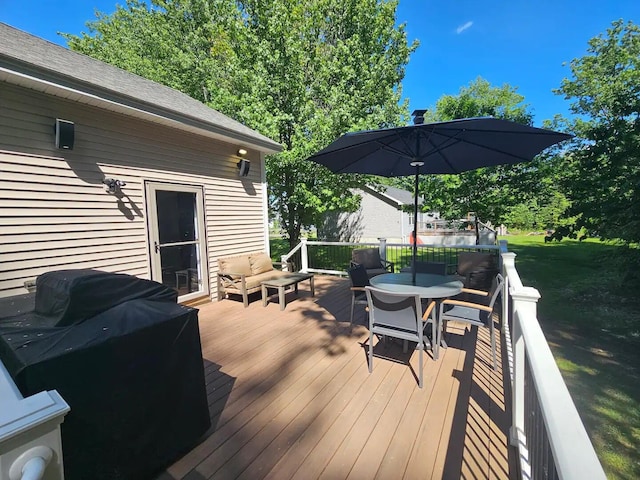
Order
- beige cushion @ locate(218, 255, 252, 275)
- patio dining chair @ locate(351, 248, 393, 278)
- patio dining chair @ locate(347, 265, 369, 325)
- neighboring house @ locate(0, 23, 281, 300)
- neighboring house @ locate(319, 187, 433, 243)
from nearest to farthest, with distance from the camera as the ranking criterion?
neighboring house @ locate(0, 23, 281, 300) < patio dining chair @ locate(347, 265, 369, 325) < beige cushion @ locate(218, 255, 252, 275) < patio dining chair @ locate(351, 248, 393, 278) < neighboring house @ locate(319, 187, 433, 243)

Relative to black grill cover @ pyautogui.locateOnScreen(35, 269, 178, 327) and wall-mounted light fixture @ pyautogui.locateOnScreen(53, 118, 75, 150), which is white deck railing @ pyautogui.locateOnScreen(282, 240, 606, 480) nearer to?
black grill cover @ pyautogui.locateOnScreen(35, 269, 178, 327)

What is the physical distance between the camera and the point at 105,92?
12.1 ft

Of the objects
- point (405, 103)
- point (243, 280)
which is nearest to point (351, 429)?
point (243, 280)

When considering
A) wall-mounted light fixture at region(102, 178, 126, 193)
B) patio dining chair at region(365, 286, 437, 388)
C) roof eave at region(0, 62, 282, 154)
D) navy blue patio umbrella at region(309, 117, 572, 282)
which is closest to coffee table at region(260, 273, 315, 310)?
navy blue patio umbrella at region(309, 117, 572, 282)

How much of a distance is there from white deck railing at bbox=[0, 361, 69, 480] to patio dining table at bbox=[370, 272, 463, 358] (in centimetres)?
268

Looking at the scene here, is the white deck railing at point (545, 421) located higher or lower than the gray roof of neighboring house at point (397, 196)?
lower

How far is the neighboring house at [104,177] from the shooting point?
11.0ft

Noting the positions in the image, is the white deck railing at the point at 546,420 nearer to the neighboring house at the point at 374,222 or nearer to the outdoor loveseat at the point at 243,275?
the outdoor loveseat at the point at 243,275

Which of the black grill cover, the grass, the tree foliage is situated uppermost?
the tree foliage

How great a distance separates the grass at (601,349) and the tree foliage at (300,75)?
6.02 meters

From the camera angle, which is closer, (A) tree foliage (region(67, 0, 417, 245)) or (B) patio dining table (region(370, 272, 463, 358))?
(B) patio dining table (region(370, 272, 463, 358))

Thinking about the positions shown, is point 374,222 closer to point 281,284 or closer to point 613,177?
point 613,177

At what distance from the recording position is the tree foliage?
870 cm

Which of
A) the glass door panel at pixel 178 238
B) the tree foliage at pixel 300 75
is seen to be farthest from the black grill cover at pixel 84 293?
the tree foliage at pixel 300 75
